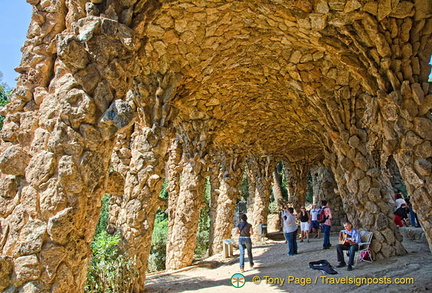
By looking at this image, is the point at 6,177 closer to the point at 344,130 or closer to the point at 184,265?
the point at 344,130

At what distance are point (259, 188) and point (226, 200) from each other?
3529 mm

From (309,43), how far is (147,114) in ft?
9.29

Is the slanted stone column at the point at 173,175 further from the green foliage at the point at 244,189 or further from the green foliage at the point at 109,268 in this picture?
the green foliage at the point at 244,189

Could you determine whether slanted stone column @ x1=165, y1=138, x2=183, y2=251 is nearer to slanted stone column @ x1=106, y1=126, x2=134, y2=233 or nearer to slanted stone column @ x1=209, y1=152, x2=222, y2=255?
slanted stone column @ x1=209, y1=152, x2=222, y2=255

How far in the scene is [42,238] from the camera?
6.20ft

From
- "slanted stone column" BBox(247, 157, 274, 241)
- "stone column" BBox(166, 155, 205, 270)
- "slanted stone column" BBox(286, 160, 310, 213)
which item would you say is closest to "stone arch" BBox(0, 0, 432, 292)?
"stone column" BBox(166, 155, 205, 270)

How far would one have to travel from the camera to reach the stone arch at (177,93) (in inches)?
78.9

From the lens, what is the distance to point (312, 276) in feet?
16.0

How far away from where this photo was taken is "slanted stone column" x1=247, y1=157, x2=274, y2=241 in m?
12.4

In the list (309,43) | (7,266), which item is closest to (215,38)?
(309,43)

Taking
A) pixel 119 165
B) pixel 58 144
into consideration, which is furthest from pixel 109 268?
pixel 119 165

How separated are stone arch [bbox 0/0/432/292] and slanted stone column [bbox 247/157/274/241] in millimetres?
5383

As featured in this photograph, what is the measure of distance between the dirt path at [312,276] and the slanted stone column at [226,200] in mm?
2780

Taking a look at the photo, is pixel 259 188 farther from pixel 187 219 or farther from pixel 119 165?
pixel 119 165
